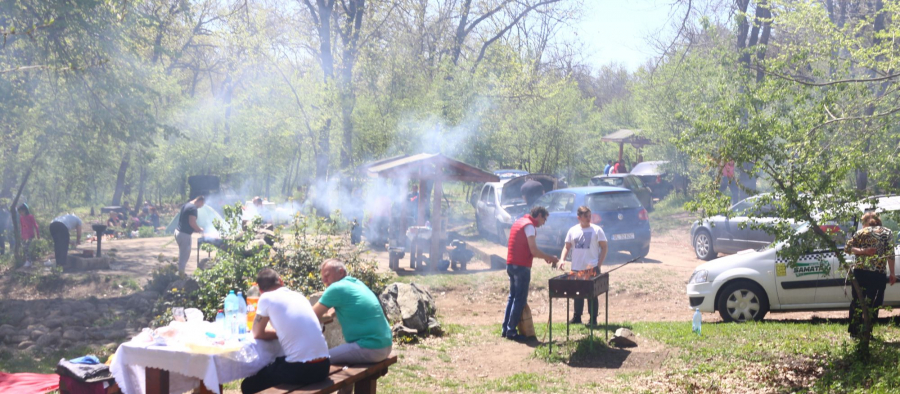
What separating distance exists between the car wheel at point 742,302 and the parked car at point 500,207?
Result: 9.76m

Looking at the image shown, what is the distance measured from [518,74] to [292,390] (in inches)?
1052

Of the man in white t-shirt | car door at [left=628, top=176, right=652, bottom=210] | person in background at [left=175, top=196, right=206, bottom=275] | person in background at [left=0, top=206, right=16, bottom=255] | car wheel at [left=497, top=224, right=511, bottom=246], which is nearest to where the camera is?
the man in white t-shirt

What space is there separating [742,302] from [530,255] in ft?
10.2

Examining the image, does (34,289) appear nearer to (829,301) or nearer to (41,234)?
(41,234)

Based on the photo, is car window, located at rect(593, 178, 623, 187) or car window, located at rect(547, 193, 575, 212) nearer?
car window, located at rect(547, 193, 575, 212)

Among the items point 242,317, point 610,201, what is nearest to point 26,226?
point 610,201

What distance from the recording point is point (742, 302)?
9.45 metres

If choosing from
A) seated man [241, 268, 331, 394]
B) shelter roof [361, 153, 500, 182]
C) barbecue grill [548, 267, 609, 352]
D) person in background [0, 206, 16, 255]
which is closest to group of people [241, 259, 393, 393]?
seated man [241, 268, 331, 394]

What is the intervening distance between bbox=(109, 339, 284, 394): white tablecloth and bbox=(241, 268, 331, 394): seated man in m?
0.11

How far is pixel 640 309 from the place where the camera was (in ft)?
37.9

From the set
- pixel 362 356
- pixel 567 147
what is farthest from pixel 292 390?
pixel 567 147

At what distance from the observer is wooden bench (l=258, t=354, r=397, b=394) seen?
499cm

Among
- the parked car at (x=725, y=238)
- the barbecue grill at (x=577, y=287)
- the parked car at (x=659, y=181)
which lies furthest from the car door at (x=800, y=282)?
the parked car at (x=659, y=181)

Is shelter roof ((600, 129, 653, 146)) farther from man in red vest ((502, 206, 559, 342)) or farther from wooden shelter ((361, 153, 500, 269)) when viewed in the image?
man in red vest ((502, 206, 559, 342))
